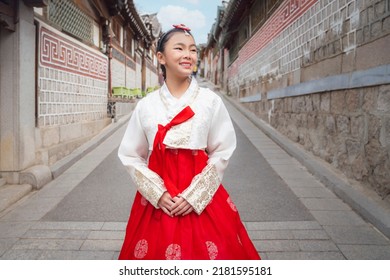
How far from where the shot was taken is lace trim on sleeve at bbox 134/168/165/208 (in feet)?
6.48

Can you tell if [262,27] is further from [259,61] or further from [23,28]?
[23,28]

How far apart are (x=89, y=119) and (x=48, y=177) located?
3685mm

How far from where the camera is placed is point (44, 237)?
378 cm

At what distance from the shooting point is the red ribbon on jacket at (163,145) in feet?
6.59

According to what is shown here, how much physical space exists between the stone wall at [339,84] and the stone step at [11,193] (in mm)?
4635

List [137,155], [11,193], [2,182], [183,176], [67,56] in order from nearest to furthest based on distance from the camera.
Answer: [183,176] → [137,155] → [11,193] → [2,182] → [67,56]

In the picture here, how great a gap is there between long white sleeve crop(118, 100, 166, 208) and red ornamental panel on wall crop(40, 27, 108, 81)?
192 inches

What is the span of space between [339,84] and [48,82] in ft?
16.4

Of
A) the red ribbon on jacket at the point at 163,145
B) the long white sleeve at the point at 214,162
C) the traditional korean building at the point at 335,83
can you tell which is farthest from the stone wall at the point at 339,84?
the red ribbon on jacket at the point at 163,145

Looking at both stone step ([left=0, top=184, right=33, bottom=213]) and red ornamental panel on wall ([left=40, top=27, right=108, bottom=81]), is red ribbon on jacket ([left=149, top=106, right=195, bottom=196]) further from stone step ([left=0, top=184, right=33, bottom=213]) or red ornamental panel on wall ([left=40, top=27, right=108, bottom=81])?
red ornamental panel on wall ([left=40, top=27, right=108, bottom=81])

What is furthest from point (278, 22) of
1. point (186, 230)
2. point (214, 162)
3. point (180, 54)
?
point (186, 230)

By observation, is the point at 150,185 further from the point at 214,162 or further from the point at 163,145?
the point at 214,162

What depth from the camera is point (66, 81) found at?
24.9 feet
